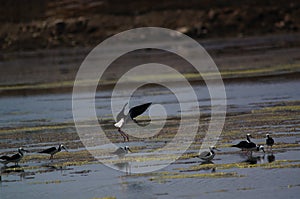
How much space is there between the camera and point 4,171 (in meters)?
19.0

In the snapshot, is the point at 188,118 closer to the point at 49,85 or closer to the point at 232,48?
the point at 49,85

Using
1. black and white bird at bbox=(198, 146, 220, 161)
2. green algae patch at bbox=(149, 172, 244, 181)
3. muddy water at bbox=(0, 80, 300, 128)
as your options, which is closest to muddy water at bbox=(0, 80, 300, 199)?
green algae patch at bbox=(149, 172, 244, 181)

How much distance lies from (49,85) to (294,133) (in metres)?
22.0

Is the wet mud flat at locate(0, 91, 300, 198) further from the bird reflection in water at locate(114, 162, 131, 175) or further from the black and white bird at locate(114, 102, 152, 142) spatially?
the black and white bird at locate(114, 102, 152, 142)

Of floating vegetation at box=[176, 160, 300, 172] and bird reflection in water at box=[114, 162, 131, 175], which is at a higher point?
bird reflection in water at box=[114, 162, 131, 175]

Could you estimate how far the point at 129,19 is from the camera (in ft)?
241

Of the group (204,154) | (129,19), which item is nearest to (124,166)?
(204,154)

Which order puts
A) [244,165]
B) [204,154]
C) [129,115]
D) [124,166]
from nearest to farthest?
1. [244,165]
2. [204,154]
3. [124,166]
4. [129,115]

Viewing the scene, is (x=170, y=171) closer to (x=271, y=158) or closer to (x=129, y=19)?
(x=271, y=158)

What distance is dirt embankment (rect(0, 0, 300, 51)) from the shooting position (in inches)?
2677

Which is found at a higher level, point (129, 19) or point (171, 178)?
point (129, 19)

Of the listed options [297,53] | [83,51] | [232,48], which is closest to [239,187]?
[297,53]

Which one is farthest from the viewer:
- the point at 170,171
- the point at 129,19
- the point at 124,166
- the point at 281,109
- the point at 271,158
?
the point at 129,19

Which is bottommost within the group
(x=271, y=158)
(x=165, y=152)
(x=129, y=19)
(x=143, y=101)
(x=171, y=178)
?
(x=171, y=178)
